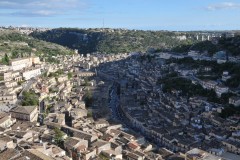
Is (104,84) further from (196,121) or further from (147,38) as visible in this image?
(147,38)

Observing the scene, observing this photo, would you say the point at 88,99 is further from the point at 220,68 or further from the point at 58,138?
the point at 220,68

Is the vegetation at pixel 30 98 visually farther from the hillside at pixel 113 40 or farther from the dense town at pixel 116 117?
the hillside at pixel 113 40

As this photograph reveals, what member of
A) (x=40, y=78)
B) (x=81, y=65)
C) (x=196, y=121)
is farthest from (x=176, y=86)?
(x=81, y=65)

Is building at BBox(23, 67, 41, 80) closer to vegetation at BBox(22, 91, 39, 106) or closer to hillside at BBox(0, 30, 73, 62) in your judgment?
hillside at BBox(0, 30, 73, 62)

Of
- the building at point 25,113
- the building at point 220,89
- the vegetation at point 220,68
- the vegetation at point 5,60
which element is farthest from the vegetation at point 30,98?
the vegetation at point 220,68

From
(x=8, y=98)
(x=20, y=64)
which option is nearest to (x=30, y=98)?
(x=8, y=98)

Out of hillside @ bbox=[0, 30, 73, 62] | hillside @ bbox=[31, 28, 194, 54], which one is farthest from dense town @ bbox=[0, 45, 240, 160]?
hillside @ bbox=[31, 28, 194, 54]
